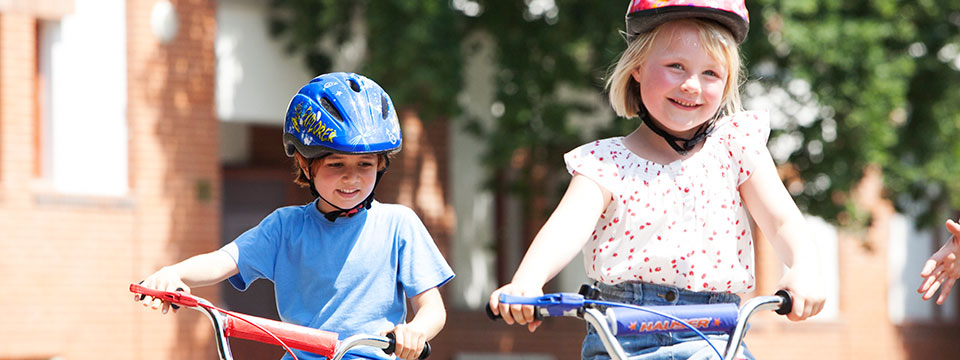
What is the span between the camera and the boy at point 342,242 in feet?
15.6

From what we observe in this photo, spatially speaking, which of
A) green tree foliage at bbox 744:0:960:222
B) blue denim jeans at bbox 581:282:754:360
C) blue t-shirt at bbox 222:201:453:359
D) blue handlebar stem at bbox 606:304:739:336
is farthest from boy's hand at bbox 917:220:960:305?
green tree foliage at bbox 744:0:960:222

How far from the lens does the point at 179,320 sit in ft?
45.1

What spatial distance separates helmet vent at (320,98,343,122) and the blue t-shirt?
0.37 meters

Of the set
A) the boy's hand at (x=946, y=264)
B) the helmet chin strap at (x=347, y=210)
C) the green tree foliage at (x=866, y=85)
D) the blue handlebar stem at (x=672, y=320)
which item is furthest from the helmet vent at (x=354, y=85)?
the green tree foliage at (x=866, y=85)

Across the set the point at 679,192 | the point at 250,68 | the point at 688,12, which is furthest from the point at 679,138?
the point at 250,68

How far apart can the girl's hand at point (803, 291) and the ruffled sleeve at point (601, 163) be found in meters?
0.61

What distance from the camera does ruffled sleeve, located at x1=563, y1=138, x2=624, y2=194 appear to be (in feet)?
14.6

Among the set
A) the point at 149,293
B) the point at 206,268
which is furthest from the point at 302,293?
the point at 149,293

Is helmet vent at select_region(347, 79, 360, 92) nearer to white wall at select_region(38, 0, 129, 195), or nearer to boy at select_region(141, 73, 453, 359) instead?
boy at select_region(141, 73, 453, 359)

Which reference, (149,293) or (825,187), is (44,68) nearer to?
(825,187)

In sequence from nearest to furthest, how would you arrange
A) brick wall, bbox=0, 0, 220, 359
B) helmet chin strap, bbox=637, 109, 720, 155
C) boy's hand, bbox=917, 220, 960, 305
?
helmet chin strap, bbox=637, 109, 720, 155 < boy's hand, bbox=917, 220, 960, 305 < brick wall, bbox=0, 0, 220, 359

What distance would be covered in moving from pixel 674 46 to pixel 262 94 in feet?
34.1

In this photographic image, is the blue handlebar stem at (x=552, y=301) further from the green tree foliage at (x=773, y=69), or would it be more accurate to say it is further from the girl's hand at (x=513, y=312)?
the green tree foliage at (x=773, y=69)

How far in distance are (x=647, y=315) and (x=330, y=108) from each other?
1432mm
